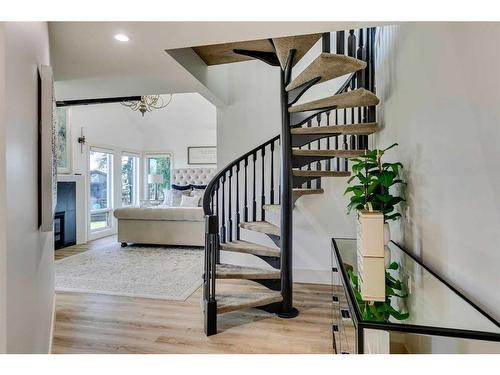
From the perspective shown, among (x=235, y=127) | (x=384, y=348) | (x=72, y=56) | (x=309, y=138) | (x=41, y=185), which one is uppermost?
(x=72, y=56)

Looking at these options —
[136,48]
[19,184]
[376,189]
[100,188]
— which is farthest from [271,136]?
[100,188]

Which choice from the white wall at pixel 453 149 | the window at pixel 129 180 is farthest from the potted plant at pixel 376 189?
the window at pixel 129 180

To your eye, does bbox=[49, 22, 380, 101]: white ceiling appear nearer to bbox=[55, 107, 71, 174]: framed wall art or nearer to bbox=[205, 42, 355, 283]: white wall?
bbox=[205, 42, 355, 283]: white wall

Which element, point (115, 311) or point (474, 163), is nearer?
point (474, 163)

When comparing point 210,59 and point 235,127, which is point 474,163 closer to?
point 210,59

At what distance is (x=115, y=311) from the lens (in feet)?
9.04

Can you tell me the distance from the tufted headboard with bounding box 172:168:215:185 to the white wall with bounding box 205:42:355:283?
362cm

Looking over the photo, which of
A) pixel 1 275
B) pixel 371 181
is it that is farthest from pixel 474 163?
pixel 1 275

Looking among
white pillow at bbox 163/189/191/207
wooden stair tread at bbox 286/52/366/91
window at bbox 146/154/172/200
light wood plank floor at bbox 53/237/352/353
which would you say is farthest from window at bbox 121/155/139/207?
wooden stair tread at bbox 286/52/366/91

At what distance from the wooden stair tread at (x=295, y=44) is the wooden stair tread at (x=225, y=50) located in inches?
8.2

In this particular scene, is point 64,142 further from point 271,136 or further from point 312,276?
point 312,276

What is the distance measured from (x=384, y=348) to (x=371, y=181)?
1.25 m

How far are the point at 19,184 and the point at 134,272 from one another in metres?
3.27

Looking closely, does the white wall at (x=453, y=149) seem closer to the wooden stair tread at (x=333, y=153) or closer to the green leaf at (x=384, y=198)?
the green leaf at (x=384, y=198)
